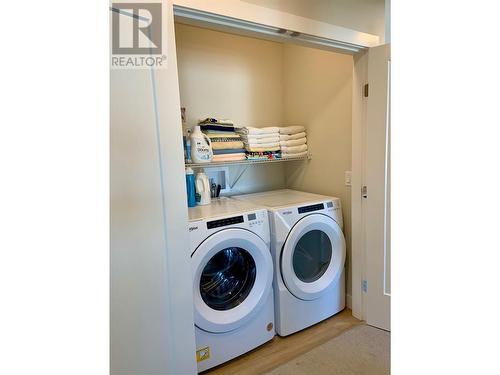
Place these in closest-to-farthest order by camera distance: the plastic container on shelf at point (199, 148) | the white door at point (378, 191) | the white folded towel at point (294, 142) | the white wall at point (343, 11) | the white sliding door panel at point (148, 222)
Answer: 1. the white sliding door panel at point (148, 222)
2. the white wall at point (343, 11)
3. the white door at point (378, 191)
4. the plastic container on shelf at point (199, 148)
5. the white folded towel at point (294, 142)

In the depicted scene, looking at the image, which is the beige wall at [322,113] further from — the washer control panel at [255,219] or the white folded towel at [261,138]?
the washer control panel at [255,219]

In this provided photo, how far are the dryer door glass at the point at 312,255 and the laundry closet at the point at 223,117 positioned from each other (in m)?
0.09

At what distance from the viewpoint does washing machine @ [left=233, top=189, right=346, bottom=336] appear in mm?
2117

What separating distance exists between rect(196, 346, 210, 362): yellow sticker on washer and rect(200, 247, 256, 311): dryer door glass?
0.81 feet

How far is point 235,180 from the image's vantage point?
277 centimetres

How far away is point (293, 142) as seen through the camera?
8.77 feet

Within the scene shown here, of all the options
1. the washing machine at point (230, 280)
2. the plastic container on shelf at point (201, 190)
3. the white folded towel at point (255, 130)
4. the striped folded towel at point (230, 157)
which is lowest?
the washing machine at point (230, 280)

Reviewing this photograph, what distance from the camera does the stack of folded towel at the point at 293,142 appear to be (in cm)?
264

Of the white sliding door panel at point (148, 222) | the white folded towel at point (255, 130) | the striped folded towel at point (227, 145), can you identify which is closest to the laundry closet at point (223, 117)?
the white sliding door panel at point (148, 222)

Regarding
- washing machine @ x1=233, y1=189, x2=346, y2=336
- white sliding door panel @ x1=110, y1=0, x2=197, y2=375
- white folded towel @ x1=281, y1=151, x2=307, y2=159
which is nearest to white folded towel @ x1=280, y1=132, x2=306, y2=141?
white folded towel @ x1=281, y1=151, x2=307, y2=159

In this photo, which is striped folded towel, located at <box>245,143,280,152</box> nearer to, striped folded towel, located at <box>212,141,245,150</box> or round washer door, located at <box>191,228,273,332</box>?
striped folded towel, located at <box>212,141,245,150</box>
